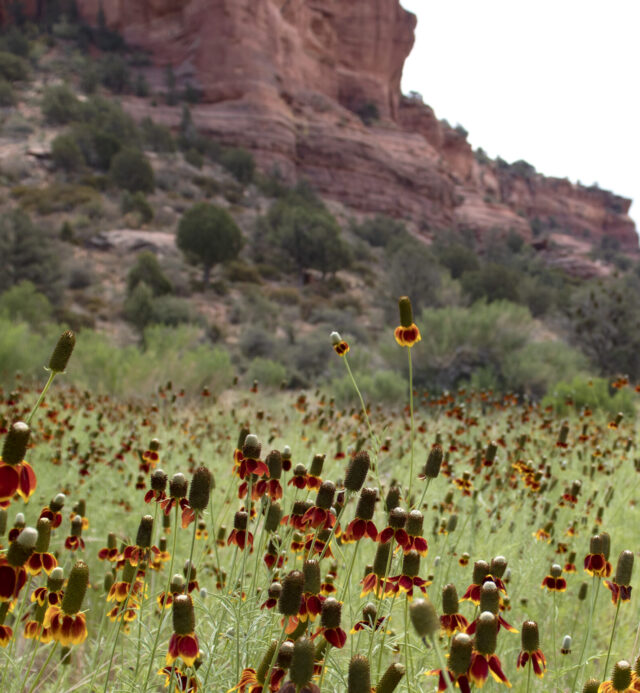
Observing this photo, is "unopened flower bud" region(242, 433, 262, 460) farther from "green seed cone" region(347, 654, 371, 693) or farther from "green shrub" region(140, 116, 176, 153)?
"green shrub" region(140, 116, 176, 153)

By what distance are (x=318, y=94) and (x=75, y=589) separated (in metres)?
50.6

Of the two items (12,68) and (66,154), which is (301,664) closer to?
(66,154)

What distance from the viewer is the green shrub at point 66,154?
2762 cm

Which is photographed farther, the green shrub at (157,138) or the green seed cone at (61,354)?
the green shrub at (157,138)

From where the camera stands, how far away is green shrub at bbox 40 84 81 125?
31.5m

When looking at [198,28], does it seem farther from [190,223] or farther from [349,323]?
[349,323]

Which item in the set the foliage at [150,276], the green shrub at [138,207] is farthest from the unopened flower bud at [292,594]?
the green shrub at [138,207]

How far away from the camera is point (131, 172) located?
27.9m

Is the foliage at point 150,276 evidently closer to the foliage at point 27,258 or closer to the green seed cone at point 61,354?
the foliage at point 27,258

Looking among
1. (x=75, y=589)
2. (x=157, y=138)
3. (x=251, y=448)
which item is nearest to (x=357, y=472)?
(x=251, y=448)

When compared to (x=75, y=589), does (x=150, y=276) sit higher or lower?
higher

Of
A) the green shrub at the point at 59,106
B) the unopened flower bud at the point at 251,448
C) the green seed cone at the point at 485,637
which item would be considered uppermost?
the green shrub at the point at 59,106

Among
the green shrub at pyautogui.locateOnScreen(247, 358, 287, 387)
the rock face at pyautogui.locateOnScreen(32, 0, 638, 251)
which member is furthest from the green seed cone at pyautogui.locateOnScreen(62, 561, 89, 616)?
the rock face at pyautogui.locateOnScreen(32, 0, 638, 251)

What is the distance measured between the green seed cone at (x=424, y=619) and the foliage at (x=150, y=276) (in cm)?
1826
